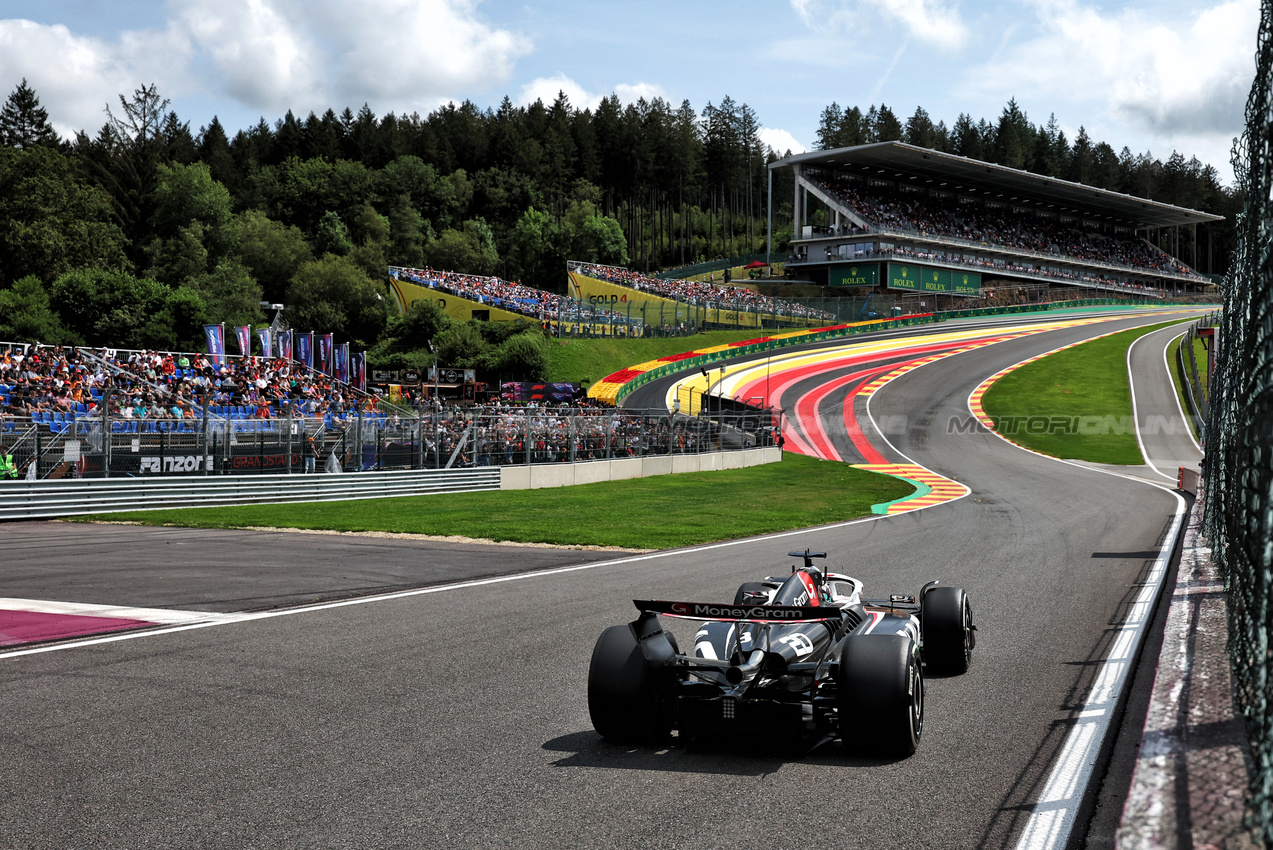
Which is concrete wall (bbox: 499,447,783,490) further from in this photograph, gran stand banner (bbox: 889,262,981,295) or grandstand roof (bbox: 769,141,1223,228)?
grandstand roof (bbox: 769,141,1223,228)

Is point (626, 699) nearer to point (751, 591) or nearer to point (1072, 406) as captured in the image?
point (751, 591)

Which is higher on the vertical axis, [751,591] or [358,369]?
[358,369]

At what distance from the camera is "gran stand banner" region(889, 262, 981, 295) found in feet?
281

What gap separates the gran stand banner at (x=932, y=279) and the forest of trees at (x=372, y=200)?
92.2ft

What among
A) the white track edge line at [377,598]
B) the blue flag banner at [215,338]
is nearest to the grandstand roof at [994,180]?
the blue flag banner at [215,338]

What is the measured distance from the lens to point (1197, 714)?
4.54 m

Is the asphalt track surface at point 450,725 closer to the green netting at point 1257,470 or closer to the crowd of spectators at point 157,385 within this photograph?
the green netting at point 1257,470

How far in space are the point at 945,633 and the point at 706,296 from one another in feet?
209

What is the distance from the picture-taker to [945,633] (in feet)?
24.6

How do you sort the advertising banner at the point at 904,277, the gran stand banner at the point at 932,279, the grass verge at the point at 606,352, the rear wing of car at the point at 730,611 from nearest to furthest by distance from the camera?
1. the rear wing of car at the point at 730,611
2. the grass verge at the point at 606,352
3. the advertising banner at the point at 904,277
4. the gran stand banner at the point at 932,279

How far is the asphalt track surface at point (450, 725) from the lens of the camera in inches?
183

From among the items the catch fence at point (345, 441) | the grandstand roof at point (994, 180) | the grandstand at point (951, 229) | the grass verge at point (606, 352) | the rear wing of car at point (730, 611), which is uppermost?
the grandstand roof at point (994, 180)

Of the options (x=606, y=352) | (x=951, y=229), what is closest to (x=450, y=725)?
(x=606, y=352)

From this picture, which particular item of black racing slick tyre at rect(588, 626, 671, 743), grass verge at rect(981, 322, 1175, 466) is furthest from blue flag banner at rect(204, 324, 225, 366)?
black racing slick tyre at rect(588, 626, 671, 743)
